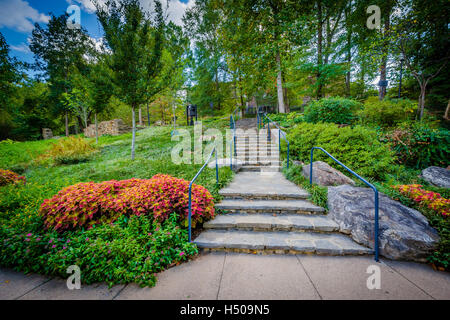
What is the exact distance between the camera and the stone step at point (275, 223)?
9.78 feet

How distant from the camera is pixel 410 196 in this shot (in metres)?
3.23

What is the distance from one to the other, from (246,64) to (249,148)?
8837 millimetres

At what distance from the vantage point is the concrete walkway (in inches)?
75.7

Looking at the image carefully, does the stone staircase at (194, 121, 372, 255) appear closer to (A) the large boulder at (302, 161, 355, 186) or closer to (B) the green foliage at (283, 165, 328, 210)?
(B) the green foliage at (283, 165, 328, 210)

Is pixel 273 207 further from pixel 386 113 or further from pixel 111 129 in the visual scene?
pixel 111 129

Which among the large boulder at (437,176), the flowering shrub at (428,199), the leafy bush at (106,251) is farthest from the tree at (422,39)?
the leafy bush at (106,251)

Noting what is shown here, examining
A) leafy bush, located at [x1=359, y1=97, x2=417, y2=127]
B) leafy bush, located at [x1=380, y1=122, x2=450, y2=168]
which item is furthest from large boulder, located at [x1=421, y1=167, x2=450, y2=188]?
leafy bush, located at [x1=359, y1=97, x2=417, y2=127]

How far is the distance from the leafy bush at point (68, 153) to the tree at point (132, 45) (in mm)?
4448

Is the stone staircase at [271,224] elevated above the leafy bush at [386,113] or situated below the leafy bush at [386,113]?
below

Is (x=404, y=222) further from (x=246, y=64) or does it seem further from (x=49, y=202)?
(x=246, y=64)

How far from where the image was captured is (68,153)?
8555 millimetres

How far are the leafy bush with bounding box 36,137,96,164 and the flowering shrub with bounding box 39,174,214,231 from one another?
21.9ft

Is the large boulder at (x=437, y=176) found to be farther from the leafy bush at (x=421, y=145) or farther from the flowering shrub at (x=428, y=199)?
the flowering shrub at (x=428, y=199)
